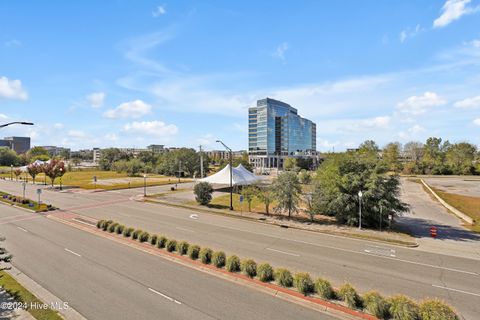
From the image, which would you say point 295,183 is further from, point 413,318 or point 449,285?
point 413,318

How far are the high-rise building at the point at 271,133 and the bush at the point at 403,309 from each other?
13510 centimetres

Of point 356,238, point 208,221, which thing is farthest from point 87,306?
point 356,238

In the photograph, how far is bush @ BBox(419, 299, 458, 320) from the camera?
8.05 metres

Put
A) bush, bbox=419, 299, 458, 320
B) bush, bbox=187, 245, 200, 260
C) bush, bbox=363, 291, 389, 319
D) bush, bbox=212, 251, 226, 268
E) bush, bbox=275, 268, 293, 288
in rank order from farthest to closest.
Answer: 1. bush, bbox=187, 245, 200, 260
2. bush, bbox=212, 251, 226, 268
3. bush, bbox=275, 268, 293, 288
4. bush, bbox=363, 291, 389, 319
5. bush, bbox=419, 299, 458, 320

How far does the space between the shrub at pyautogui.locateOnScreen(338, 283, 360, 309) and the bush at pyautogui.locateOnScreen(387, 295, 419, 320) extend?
1.19m

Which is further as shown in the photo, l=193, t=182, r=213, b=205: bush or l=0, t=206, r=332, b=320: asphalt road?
l=193, t=182, r=213, b=205: bush

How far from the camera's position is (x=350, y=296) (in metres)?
9.66

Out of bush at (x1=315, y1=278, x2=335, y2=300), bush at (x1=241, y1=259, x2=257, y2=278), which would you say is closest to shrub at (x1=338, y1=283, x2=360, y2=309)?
bush at (x1=315, y1=278, x2=335, y2=300)

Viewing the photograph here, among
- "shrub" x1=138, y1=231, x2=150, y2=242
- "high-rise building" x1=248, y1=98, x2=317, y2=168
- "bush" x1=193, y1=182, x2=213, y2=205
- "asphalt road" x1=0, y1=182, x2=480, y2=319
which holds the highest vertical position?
"high-rise building" x1=248, y1=98, x2=317, y2=168

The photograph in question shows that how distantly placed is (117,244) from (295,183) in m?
16.8

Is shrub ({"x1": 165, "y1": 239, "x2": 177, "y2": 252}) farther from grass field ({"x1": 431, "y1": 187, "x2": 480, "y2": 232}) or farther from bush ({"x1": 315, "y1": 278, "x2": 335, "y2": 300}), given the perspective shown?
grass field ({"x1": 431, "y1": 187, "x2": 480, "y2": 232})

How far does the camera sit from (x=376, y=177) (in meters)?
22.5

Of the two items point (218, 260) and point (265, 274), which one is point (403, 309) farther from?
point (218, 260)

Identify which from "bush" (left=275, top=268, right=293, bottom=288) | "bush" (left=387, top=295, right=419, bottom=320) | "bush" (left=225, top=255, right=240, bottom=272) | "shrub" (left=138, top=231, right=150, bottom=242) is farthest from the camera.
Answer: "shrub" (left=138, top=231, right=150, bottom=242)
